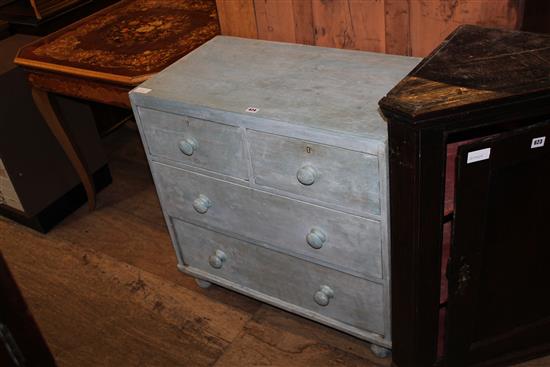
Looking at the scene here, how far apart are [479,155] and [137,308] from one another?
1.51m

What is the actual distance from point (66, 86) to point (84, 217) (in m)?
0.80

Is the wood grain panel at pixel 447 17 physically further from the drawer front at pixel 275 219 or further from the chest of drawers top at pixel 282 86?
the drawer front at pixel 275 219

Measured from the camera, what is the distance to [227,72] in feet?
6.83

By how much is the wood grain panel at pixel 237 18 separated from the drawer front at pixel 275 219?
58cm

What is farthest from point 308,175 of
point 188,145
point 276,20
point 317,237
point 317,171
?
point 276,20

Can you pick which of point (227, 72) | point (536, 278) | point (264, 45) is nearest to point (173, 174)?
point (227, 72)

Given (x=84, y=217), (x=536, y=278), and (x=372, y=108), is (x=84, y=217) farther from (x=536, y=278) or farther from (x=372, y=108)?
(x=536, y=278)

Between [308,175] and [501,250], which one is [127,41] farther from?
[501,250]

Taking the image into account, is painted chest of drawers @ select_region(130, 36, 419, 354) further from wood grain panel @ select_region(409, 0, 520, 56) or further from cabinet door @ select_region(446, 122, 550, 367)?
cabinet door @ select_region(446, 122, 550, 367)

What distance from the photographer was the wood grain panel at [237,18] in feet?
7.32

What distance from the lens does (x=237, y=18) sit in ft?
7.50

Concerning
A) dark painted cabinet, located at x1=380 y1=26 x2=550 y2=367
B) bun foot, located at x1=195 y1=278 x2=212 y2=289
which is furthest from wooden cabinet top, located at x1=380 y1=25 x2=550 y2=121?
bun foot, located at x1=195 y1=278 x2=212 y2=289

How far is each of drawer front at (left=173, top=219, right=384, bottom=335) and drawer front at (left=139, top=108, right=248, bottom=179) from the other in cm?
31

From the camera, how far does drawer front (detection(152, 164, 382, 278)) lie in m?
1.84
